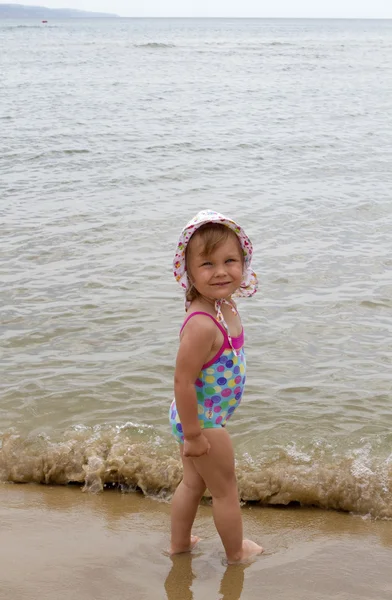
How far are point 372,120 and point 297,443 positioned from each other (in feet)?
45.8

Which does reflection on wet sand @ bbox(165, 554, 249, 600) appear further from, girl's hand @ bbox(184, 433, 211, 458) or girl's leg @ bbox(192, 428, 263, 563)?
girl's hand @ bbox(184, 433, 211, 458)

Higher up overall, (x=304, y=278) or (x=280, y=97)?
(x=280, y=97)

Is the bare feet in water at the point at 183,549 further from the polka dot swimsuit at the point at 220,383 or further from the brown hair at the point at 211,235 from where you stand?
the brown hair at the point at 211,235

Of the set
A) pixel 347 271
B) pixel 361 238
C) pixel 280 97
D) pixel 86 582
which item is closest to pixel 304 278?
pixel 347 271

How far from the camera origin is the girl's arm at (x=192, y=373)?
2.89 meters

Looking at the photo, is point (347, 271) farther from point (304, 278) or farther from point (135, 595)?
point (135, 595)

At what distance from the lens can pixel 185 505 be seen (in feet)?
10.5

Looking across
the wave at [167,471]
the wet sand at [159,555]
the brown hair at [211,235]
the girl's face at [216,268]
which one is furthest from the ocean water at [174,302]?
the brown hair at [211,235]

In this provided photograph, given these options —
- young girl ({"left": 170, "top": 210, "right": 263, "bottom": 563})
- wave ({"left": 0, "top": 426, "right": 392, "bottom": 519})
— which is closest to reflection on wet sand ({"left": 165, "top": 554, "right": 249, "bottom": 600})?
young girl ({"left": 170, "top": 210, "right": 263, "bottom": 563})

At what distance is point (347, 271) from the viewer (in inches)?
285

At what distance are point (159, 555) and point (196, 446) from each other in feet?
2.15

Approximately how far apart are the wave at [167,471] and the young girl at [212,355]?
75 centimetres

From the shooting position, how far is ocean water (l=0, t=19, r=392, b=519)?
4.16m

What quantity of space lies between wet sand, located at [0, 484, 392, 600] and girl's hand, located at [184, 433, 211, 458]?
0.54m
